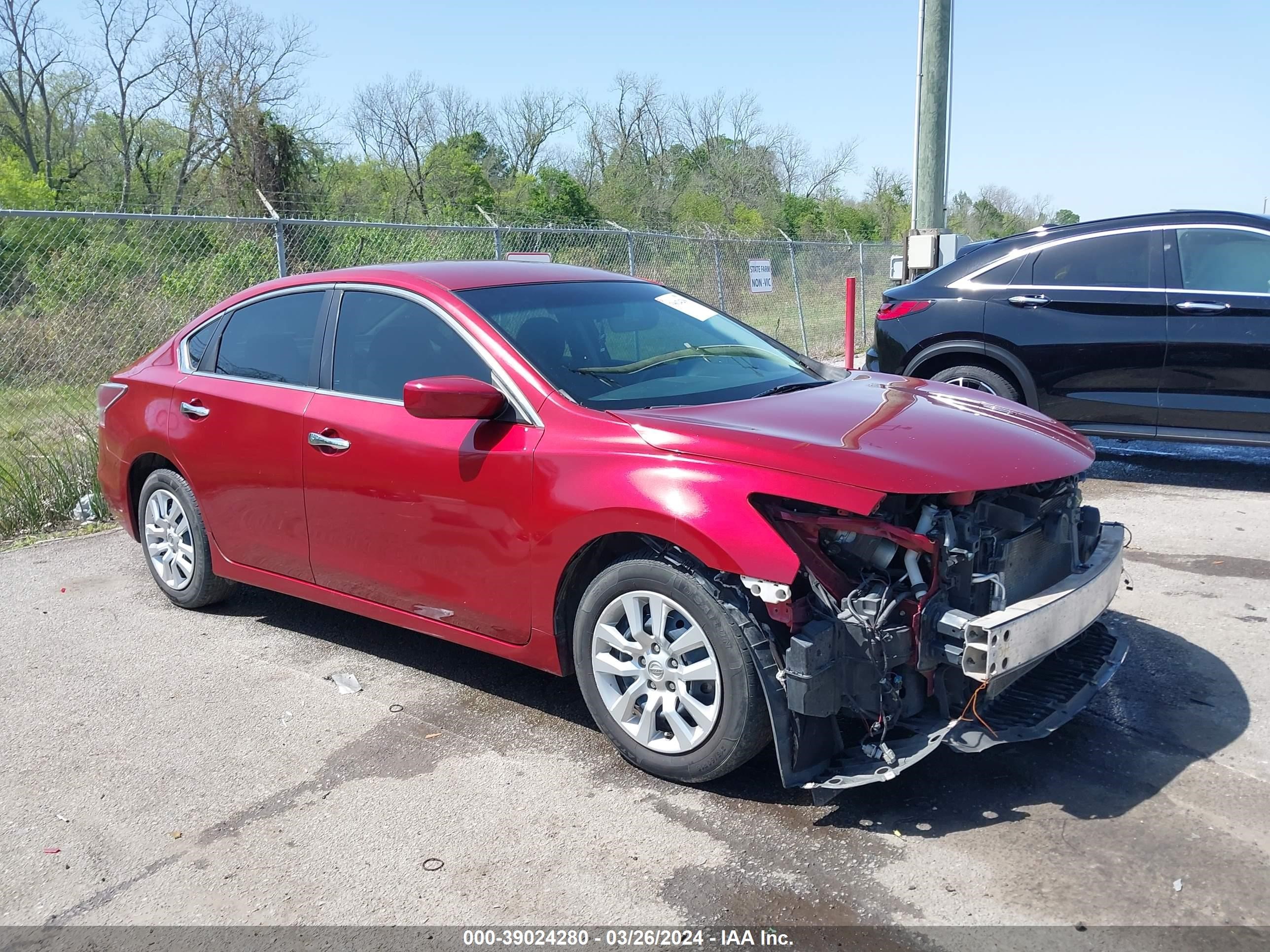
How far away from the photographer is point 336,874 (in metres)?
3.11

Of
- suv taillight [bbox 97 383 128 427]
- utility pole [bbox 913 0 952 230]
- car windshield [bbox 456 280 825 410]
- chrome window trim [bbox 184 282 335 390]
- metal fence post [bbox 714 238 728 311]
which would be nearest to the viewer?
car windshield [bbox 456 280 825 410]

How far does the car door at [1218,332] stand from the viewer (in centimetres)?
693

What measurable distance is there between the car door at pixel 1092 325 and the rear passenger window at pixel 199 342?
5.18 m

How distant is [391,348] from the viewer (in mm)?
4387

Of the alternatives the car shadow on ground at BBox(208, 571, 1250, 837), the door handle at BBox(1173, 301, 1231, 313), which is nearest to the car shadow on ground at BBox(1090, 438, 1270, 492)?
the door handle at BBox(1173, 301, 1231, 313)

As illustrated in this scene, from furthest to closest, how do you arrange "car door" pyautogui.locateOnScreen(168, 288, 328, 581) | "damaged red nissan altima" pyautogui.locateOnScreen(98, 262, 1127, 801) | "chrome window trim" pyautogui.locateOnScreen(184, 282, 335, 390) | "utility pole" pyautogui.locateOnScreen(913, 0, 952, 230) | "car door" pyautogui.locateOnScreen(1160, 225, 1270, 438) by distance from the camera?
"utility pole" pyautogui.locateOnScreen(913, 0, 952, 230) → "car door" pyautogui.locateOnScreen(1160, 225, 1270, 438) → "chrome window trim" pyautogui.locateOnScreen(184, 282, 335, 390) → "car door" pyautogui.locateOnScreen(168, 288, 328, 581) → "damaged red nissan altima" pyautogui.locateOnScreen(98, 262, 1127, 801)

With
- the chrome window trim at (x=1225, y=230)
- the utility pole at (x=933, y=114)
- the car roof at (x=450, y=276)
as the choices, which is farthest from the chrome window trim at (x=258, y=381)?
the utility pole at (x=933, y=114)

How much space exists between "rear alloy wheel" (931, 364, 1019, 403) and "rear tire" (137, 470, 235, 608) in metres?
5.02

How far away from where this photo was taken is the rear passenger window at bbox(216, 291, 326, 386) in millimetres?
4711

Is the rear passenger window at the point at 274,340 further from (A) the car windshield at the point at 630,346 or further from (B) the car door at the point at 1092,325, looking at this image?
(B) the car door at the point at 1092,325

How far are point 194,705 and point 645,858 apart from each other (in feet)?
7.11

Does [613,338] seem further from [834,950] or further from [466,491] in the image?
[834,950]

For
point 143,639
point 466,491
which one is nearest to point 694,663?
point 466,491

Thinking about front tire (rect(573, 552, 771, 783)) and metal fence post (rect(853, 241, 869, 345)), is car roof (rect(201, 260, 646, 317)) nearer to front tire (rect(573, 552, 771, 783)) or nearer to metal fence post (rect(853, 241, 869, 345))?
front tire (rect(573, 552, 771, 783))
